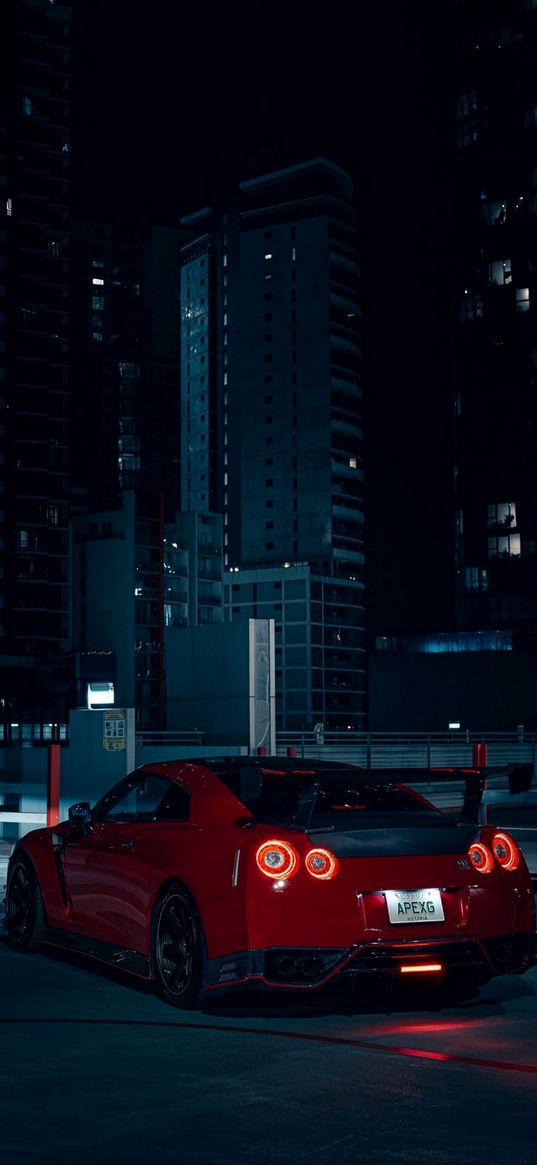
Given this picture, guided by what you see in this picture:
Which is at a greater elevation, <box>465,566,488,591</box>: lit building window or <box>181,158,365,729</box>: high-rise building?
<box>181,158,365,729</box>: high-rise building

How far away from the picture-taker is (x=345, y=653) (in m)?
156

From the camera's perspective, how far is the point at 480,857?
331 inches

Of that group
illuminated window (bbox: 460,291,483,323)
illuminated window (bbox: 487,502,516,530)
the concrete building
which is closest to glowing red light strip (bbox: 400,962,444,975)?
illuminated window (bbox: 487,502,516,530)

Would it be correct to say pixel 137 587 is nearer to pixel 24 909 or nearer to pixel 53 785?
pixel 53 785

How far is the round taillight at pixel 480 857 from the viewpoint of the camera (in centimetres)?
832

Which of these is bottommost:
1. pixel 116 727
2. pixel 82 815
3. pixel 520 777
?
pixel 82 815

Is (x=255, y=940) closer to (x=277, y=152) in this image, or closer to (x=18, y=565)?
(x=18, y=565)

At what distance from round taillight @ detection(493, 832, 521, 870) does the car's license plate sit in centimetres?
61

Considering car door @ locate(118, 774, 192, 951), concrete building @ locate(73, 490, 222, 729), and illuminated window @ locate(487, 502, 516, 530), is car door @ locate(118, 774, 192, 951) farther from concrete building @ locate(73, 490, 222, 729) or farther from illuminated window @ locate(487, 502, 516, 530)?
concrete building @ locate(73, 490, 222, 729)

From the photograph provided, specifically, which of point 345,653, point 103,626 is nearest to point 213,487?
point 345,653

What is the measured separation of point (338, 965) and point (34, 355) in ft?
360

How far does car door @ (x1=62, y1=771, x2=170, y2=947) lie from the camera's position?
29.9 ft

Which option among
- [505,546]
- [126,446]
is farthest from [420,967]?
[126,446]

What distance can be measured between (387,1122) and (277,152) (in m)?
184
